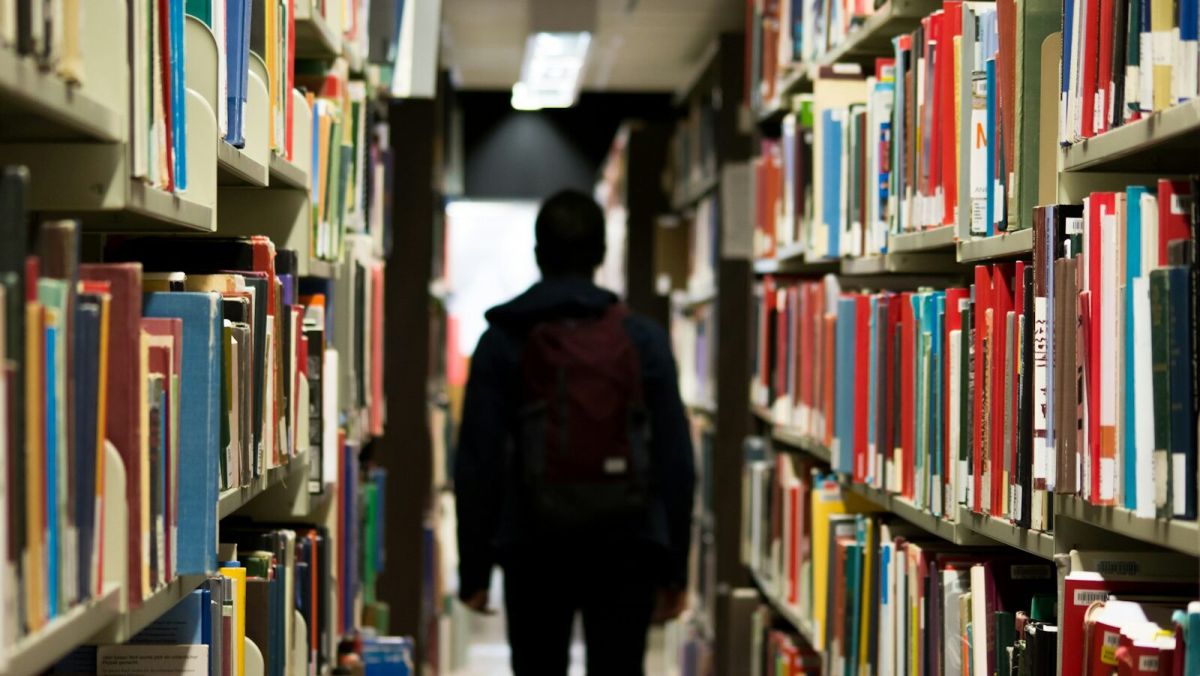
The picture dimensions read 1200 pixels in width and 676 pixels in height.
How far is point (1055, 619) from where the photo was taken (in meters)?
1.75

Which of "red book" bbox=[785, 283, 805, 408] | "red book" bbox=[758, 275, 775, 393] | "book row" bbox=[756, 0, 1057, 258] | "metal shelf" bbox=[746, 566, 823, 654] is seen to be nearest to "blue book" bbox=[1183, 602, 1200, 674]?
"book row" bbox=[756, 0, 1057, 258]

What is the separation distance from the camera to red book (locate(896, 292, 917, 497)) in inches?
87.0

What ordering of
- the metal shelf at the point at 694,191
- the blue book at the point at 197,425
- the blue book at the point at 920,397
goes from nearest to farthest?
the blue book at the point at 197,425
the blue book at the point at 920,397
the metal shelf at the point at 694,191

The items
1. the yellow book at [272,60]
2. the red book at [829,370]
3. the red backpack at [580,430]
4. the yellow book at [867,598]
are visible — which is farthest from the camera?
the red backpack at [580,430]

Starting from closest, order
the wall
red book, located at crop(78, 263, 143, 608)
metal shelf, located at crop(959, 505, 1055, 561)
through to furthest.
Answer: red book, located at crop(78, 263, 143, 608)
metal shelf, located at crop(959, 505, 1055, 561)
the wall

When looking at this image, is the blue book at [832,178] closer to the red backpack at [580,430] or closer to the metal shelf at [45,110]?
the red backpack at [580,430]

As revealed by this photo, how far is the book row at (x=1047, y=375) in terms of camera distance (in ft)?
4.37

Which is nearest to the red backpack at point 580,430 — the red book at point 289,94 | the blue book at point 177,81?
the red book at point 289,94

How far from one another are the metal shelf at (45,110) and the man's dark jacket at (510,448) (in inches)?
67.8

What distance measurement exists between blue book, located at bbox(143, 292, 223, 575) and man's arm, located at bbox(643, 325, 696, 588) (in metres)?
1.63

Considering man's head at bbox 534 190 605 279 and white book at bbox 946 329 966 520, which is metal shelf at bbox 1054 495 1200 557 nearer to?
white book at bbox 946 329 966 520

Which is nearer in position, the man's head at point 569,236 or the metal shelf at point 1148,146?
the metal shelf at point 1148,146

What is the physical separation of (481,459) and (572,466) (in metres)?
0.23

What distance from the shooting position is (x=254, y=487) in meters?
1.85
